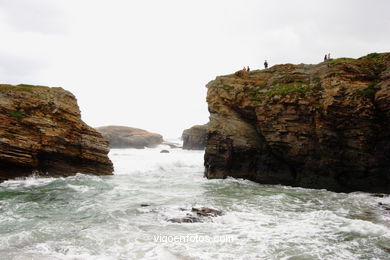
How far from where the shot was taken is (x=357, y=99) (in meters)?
17.7

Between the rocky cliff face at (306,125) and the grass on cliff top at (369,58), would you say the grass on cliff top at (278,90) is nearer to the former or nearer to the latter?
the rocky cliff face at (306,125)

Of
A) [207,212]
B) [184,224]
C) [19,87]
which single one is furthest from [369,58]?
[19,87]

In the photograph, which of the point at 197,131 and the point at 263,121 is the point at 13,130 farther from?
the point at 197,131

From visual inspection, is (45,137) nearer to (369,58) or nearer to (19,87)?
(19,87)

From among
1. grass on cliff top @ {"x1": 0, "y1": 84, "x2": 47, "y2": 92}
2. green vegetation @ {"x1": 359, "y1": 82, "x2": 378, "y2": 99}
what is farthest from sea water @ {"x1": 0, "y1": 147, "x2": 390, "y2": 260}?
grass on cliff top @ {"x1": 0, "y1": 84, "x2": 47, "y2": 92}

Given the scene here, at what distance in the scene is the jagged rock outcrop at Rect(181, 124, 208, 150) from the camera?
6116 cm

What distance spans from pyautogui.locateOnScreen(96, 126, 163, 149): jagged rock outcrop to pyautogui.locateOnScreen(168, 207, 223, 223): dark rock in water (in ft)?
191

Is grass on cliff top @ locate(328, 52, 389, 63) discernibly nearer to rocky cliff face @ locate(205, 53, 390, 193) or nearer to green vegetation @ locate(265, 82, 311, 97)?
Answer: rocky cliff face @ locate(205, 53, 390, 193)

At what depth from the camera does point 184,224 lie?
35.5 ft

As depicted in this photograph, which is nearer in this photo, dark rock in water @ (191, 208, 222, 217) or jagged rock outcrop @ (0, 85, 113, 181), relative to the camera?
dark rock in water @ (191, 208, 222, 217)

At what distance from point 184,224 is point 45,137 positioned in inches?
556

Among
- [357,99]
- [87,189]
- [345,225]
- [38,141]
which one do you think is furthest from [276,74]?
[38,141]

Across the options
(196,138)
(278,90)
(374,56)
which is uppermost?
(374,56)

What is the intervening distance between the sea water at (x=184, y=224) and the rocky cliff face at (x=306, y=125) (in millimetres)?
2243
